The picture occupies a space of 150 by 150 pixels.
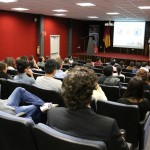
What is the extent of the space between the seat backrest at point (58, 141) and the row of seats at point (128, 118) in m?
1.19

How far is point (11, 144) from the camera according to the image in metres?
1.66

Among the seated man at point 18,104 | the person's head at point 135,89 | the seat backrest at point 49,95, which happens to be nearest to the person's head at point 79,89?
the seated man at point 18,104

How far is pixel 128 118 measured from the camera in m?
2.50

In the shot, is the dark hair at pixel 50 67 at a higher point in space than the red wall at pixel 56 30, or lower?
lower

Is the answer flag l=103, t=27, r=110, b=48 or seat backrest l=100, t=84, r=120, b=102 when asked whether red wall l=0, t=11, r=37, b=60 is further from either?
seat backrest l=100, t=84, r=120, b=102

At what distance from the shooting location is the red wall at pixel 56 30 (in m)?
12.1

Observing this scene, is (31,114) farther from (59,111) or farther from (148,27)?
(148,27)

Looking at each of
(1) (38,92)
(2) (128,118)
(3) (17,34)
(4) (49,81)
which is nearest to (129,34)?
(3) (17,34)

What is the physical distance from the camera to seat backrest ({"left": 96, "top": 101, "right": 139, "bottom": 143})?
7.97 ft

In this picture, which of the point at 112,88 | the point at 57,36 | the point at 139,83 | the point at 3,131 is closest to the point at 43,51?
the point at 57,36

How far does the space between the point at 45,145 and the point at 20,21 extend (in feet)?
32.1

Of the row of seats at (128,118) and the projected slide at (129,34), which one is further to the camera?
the projected slide at (129,34)

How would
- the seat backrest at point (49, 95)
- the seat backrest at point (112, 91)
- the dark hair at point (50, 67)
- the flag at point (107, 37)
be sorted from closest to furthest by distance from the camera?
1. the seat backrest at point (49, 95)
2. the dark hair at point (50, 67)
3. the seat backrest at point (112, 91)
4. the flag at point (107, 37)

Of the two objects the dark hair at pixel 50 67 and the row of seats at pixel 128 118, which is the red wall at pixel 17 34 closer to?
the dark hair at pixel 50 67
